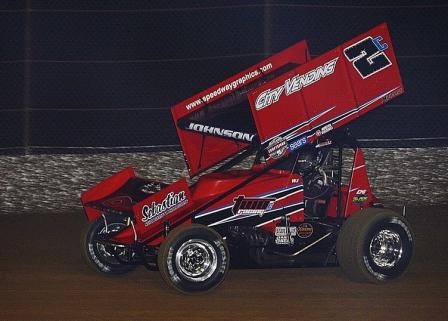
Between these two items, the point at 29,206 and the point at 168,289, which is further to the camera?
the point at 29,206

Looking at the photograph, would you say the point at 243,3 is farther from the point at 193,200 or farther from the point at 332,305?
the point at 332,305

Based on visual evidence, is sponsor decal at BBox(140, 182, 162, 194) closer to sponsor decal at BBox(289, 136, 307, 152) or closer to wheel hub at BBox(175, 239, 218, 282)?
wheel hub at BBox(175, 239, 218, 282)

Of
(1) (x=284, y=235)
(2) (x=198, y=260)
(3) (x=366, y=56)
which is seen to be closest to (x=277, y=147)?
(1) (x=284, y=235)

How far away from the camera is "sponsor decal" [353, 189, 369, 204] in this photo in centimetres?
927

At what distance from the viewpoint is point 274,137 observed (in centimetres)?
897

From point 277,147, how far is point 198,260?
46.5 inches

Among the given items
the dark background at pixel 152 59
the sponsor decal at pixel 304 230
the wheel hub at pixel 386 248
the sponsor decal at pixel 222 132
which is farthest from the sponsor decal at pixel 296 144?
the dark background at pixel 152 59

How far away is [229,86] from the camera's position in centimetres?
966

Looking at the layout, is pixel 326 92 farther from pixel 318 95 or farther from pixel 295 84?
pixel 295 84

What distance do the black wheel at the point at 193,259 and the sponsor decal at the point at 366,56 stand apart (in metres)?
1.87

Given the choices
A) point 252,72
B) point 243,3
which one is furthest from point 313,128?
point 243,3

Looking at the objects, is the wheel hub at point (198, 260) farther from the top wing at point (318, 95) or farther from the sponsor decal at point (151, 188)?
the top wing at point (318, 95)

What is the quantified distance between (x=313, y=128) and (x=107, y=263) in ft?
6.76

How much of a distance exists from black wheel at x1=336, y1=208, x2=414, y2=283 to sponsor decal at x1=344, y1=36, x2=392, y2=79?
1.14m
